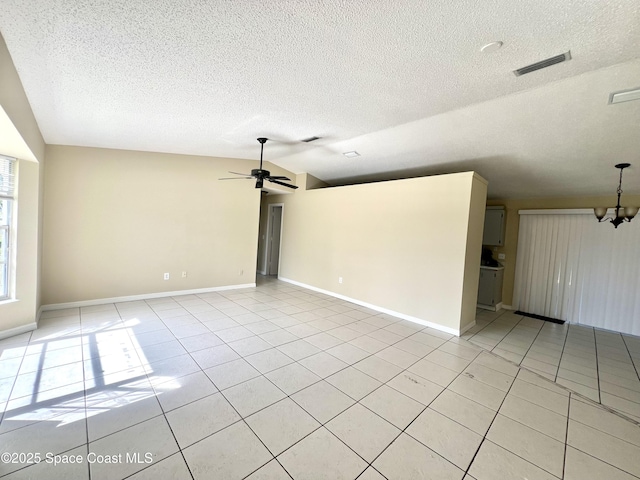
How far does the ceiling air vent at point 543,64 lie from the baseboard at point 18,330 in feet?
19.3

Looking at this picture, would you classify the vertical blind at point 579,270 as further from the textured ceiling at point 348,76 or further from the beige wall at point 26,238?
the beige wall at point 26,238

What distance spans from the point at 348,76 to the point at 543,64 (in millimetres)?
1525

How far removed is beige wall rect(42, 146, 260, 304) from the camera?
3.95 m

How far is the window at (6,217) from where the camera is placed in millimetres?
3024

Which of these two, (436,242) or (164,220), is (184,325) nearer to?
(164,220)

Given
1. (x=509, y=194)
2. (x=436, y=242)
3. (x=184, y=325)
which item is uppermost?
(x=509, y=194)

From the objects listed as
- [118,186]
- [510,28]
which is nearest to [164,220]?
[118,186]

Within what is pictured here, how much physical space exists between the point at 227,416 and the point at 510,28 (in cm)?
334

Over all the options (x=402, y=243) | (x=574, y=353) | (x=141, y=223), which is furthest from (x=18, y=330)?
(x=574, y=353)

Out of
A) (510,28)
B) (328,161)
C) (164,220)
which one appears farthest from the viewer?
(328,161)

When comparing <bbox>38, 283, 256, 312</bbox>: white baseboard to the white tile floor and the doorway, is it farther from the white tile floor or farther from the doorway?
the doorway

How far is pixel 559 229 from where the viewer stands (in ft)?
16.6

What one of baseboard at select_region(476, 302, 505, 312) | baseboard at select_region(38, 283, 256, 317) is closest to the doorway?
baseboard at select_region(38, 283, 256, 317)

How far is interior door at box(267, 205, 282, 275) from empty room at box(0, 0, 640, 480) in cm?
160
